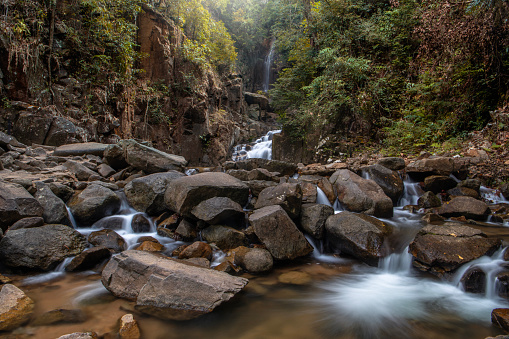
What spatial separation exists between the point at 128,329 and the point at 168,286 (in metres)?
0.51

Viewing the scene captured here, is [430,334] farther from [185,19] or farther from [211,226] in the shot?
[185,19]

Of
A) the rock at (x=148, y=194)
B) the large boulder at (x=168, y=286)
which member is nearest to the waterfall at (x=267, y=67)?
the rock at (x=148, y=194)

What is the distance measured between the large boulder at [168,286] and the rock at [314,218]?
75.7 inches

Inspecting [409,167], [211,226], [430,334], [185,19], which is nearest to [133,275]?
[211,226]

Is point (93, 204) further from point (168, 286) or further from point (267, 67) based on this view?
point (267, 67)

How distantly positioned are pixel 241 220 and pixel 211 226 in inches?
24.9

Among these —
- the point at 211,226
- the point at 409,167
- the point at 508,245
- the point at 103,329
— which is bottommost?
the point at 103,329

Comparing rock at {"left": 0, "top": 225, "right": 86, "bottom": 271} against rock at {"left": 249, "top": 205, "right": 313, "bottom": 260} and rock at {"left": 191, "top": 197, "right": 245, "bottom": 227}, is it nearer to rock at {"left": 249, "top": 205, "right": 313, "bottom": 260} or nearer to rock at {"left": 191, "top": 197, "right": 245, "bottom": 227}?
rock at {"left": 191, "top": 197, "right": 245, "bottom": 227}

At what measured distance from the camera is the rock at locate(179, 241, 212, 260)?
3.97 meters

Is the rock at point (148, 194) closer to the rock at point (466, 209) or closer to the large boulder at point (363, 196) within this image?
the large boulder at point (363, 196)

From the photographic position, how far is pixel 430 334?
2.66 meters

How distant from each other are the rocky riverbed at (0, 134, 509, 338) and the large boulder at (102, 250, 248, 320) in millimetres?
13

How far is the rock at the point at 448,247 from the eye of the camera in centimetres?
351

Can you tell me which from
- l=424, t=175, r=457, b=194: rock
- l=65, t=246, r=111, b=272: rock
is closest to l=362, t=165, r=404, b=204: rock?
l=424, t=175, r=457, b=194: rock
